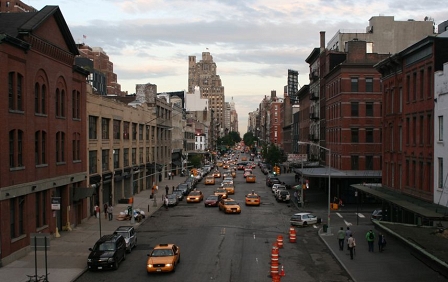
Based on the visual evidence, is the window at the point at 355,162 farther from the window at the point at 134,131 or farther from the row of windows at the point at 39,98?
the row of windows at the point at 39,98

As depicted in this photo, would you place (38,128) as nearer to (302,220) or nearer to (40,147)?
(40,147)

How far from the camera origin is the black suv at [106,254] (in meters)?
27.7

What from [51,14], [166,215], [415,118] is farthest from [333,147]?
[51,14]

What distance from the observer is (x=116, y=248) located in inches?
1139

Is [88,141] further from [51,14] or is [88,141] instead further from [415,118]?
[415,118]

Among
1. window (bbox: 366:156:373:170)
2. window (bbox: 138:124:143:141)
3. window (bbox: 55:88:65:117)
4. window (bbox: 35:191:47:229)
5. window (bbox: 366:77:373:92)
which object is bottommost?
window (bbox: 35:191:47:229)

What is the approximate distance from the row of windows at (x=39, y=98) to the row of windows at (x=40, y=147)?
1472 mm

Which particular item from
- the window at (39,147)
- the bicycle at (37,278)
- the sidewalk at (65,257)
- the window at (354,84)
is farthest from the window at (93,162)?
the window at (354,84)

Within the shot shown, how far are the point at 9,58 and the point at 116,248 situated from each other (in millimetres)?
12428

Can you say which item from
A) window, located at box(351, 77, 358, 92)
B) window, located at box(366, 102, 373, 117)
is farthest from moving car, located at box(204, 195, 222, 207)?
window, located at box(351, 77, 358, 92)

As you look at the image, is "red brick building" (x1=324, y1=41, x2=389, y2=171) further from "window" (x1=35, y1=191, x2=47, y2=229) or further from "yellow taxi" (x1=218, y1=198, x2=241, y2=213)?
"window" (x1=35, y1=191, x2=47, y2=229)

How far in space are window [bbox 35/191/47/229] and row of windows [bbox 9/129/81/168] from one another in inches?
85.1

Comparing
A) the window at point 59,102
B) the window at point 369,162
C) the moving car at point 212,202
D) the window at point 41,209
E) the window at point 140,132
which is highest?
the window at point 59,102

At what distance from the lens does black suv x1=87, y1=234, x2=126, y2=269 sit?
2772 centimetres
